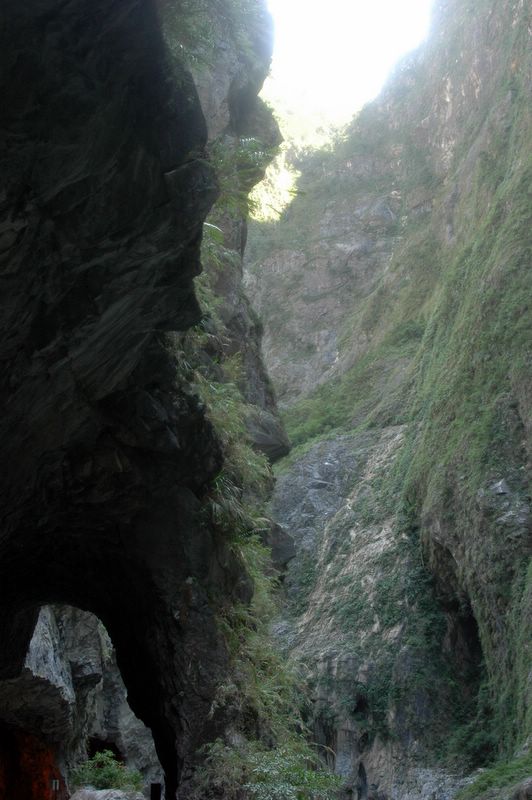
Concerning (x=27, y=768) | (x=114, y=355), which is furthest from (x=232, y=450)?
(x=27, y=768)

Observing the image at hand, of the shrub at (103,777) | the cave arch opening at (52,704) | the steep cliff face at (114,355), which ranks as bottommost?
the shrub at (103,777)

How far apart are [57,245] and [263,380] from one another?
11255 mm

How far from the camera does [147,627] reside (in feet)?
29.7

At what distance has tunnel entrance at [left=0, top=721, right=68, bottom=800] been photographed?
1606 cm

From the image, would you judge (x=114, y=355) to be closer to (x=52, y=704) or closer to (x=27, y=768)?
(x=52, y=704)

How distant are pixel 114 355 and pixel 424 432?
15598 millimetres

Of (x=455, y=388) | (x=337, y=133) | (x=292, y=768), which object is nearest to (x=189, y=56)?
(x=292, y=768)

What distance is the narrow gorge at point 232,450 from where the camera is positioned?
5086 millimetres

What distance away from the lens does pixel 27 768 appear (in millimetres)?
16828

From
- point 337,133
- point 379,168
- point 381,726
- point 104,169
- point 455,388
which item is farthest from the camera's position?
point 337,133

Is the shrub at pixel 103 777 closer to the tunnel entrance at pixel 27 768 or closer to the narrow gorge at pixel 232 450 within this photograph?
the narrow gorge at pixel 232 450

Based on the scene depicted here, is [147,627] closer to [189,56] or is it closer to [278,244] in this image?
[189,56]

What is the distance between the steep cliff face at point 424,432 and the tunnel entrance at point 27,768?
6162 mm

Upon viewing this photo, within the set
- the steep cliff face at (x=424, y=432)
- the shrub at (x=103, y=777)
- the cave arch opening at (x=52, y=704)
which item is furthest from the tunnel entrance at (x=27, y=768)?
the steep cliff face at (x=424, y=432)
